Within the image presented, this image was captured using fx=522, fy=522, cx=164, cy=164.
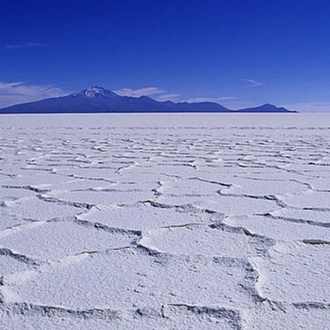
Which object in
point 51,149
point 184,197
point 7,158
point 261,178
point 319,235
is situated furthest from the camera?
point 51,149

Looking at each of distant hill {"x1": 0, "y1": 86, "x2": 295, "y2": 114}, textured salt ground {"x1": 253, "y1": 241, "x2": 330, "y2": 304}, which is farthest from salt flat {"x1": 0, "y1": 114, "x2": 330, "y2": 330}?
distant hill {"x1": 0, "y1": 86, "x2": 295, "y2": 114}

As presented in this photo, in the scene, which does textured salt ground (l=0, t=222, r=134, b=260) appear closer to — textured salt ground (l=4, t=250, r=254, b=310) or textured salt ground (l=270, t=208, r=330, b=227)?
textured salt ground (l=4, t=250, r=254, b=310)

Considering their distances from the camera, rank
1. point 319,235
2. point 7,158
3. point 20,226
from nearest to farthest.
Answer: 1. point 319,235
2. point 20,226
3. point 7,158

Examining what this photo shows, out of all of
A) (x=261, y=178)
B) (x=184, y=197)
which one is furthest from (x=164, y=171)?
(x=184, y=197)

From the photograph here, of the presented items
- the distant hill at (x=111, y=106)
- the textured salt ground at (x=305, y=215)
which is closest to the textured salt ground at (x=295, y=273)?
the textured salt ground at (x=305, y=215)

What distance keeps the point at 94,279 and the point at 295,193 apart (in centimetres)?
129

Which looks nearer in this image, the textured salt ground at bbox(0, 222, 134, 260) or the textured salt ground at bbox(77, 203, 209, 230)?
the textured salt ground at bbox(0, 222, 134, 260)

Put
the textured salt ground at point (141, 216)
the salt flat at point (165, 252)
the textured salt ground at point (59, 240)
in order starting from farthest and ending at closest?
the textured salt ground at point (141, 216) → the textured salt ground at point (59, 240) → the salt flat at point (165, 252)

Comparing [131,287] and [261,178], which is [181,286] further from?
[261,178]

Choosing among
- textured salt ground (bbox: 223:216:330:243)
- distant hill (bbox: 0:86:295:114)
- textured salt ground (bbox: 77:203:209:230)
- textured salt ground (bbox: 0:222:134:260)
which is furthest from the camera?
distant hill (bbox: 0:86:295:114)

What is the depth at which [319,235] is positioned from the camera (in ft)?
5.02

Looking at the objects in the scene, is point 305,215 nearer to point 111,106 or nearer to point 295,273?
point 295,273

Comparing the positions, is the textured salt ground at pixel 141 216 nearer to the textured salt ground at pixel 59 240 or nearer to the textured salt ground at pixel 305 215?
the textured salt ground at pixel 59 240

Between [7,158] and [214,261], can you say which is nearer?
[214,261]
